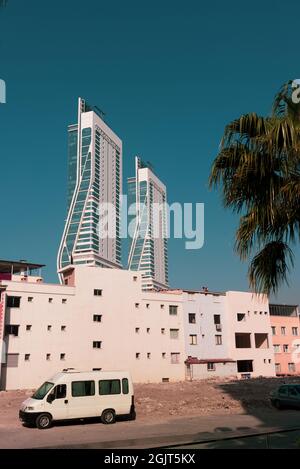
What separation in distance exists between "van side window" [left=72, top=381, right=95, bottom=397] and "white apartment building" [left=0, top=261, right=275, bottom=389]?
91.7 feet

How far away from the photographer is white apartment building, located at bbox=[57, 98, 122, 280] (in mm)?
175125

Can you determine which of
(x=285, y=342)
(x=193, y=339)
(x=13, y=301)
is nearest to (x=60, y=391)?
(x=13, y=301)

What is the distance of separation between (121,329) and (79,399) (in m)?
36.3

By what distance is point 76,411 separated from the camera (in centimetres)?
2169

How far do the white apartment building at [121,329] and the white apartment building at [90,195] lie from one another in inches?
4177

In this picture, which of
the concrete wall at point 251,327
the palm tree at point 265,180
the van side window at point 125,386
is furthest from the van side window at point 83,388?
the concrete wall at point 251,327

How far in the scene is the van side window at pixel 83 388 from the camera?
21875 mm

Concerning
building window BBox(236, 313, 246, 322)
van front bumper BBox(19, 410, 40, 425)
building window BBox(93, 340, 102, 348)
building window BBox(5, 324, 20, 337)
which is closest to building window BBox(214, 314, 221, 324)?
building window BBox(236, 313, 246, 322)

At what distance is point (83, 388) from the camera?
22047 mm

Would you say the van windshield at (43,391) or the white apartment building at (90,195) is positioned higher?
the white apartment building at (90,195)

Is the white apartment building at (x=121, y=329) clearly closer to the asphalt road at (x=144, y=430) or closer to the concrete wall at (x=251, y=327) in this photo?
the concrete wall at (x=251, y=327)

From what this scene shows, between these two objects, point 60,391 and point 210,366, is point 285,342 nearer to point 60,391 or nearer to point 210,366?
point 210,366

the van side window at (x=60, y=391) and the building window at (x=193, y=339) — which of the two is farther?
the building window at (x=193, y=339)

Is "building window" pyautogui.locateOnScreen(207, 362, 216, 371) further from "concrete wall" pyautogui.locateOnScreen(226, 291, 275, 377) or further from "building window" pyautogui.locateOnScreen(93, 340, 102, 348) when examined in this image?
"building window" pyautogui.locateOnScreen(93, 340, 102, 348)
